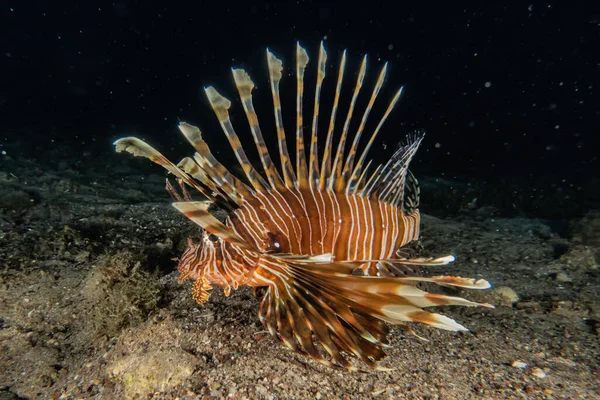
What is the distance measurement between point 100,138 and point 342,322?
69.4 ft

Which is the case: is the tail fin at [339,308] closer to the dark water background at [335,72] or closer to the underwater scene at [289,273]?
the underwater scene at [289,273]

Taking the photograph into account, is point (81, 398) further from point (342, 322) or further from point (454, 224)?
point (454, 224)

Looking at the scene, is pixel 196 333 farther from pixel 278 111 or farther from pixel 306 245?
pixel 278 111

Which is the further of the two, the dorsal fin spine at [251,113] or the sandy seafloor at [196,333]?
the dorsal fin spine at [251,113]

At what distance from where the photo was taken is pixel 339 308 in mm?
2266

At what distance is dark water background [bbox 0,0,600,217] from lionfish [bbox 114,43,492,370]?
521 inches

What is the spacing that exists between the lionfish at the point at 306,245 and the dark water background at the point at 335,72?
13225mm

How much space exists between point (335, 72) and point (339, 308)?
27.0m

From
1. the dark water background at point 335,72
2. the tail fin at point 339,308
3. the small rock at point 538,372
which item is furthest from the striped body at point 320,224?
the dark water background at point 335,72

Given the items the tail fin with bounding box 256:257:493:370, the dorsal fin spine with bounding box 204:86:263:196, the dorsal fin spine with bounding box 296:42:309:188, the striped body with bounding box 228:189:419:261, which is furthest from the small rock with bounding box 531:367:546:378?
the dorsal fin spine with bounding box 204:86:263:196

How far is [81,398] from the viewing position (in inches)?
96.5

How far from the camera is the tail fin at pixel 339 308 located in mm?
1988

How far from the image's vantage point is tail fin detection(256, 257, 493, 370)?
6.52ft

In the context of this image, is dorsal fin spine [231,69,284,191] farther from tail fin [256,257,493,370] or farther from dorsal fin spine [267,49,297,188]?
tail fin [256,257,493,370]
